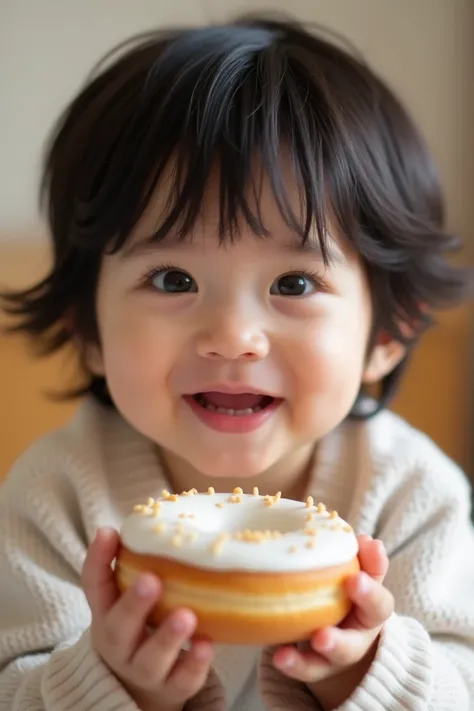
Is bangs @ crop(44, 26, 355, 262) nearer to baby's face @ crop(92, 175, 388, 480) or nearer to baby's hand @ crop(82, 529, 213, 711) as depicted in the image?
baby's face @ crop(92, 175, 388, 480)

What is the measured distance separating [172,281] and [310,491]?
30 centimetres

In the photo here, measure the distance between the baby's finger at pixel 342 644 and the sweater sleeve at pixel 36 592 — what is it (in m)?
0.22

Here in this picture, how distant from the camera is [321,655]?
25.6 inches

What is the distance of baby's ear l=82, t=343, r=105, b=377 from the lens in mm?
1020

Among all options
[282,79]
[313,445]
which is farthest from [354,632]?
[282,79]

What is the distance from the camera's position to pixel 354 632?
2.13 feet

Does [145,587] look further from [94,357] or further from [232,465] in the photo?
[94,357]

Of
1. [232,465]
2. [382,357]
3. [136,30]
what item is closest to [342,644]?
[232,465]

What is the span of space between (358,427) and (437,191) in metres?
0.31

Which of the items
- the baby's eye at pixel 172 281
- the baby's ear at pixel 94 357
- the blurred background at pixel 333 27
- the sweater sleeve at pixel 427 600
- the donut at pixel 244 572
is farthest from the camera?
the blurred background at pixel 333 27

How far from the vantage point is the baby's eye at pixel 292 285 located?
0.84 m

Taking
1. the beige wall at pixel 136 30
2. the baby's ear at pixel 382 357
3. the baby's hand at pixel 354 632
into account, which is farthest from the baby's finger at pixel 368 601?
the beige wall at pixel 136 30

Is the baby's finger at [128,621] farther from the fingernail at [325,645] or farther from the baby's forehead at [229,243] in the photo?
the baby's forehead at [229,243]

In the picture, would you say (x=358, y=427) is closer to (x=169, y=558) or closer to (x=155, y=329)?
(x=155, y=329)
